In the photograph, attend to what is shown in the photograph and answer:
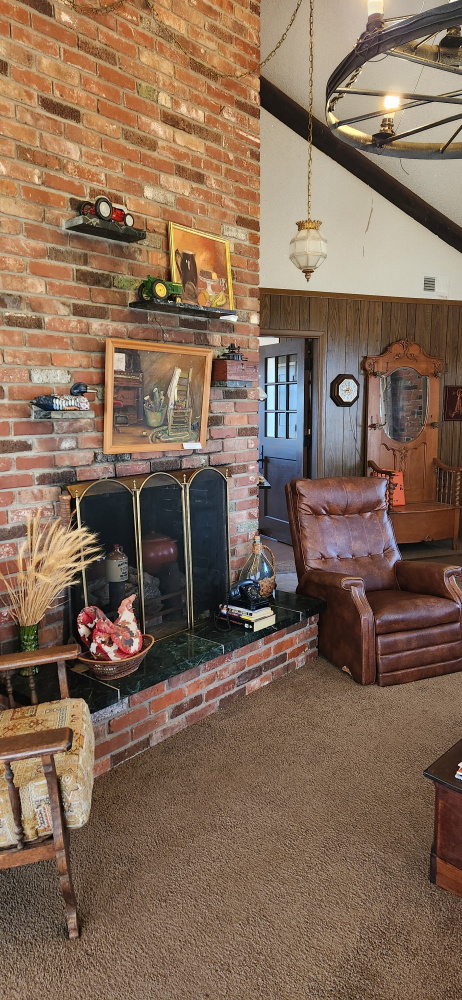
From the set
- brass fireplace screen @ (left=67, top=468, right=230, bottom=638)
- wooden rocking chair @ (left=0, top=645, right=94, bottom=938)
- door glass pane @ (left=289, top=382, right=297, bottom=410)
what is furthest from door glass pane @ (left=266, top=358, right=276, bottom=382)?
wooden rocking chair @ (left=0, top=645, right=94, bottom=938)

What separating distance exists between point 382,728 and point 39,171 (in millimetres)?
2715

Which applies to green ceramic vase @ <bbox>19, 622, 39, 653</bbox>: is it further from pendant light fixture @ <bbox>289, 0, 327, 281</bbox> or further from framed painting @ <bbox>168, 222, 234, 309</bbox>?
pendant light fixture @ <bbox>289, 0, 327, 281</bbox>

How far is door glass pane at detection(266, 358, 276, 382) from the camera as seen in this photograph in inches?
270

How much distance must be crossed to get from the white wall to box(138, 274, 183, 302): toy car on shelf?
315 centimetres

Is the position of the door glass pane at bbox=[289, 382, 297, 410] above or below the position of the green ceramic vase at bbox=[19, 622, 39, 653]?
above

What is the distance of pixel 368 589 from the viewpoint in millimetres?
3838

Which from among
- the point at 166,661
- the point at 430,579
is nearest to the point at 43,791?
the point at 166,661

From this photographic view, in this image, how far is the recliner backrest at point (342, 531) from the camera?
3.81 m

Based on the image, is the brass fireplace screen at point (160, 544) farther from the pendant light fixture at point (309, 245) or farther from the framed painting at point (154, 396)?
the pendant light fixture at point (309, 245)

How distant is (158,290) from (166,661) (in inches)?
63.2

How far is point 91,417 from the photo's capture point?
2.62m

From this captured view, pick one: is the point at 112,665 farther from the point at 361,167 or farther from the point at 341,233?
the point at 361,167

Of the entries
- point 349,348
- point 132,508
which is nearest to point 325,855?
point 132,508

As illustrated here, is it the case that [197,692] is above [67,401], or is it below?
below
